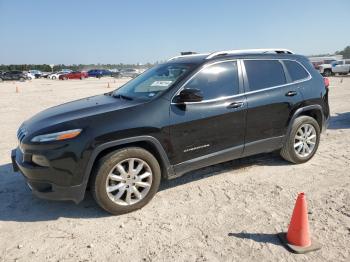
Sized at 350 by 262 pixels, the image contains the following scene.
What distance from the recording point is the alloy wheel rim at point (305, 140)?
16.6 ft

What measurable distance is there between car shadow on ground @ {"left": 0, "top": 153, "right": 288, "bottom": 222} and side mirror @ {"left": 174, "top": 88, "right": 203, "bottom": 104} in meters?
1.33

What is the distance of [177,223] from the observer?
3.50m

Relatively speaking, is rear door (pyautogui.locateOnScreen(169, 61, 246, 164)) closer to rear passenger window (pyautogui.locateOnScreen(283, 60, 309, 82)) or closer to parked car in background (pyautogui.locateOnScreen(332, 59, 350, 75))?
rear passenger window (pyautogui.locateOnScreen(283, 60, 309, 82))

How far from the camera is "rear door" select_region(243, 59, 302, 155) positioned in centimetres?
444

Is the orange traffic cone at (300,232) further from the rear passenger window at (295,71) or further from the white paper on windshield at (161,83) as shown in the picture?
the rear passenger window at (295,71)

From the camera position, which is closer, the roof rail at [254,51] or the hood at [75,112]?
the hood at [75,112]

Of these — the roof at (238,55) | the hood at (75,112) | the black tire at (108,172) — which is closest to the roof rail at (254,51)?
the roof at (238,55)

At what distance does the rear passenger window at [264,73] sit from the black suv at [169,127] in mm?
16

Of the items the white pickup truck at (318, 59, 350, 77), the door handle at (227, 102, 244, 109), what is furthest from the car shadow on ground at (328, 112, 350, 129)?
the white pickup truck at (318, 59, 350, 77)

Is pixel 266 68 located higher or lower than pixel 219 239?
higher

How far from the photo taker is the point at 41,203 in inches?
160

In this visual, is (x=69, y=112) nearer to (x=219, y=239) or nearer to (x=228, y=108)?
(x=228, y=108)

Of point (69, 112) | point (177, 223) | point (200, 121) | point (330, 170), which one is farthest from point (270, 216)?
point (69, 112)

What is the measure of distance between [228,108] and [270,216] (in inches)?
58.0
